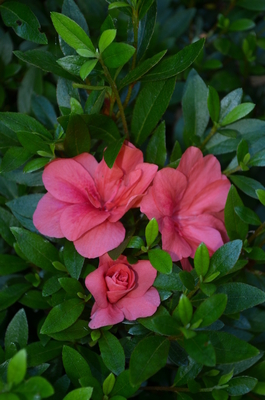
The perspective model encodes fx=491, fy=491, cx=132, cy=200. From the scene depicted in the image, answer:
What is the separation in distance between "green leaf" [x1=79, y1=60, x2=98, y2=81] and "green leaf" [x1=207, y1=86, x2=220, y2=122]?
33cm

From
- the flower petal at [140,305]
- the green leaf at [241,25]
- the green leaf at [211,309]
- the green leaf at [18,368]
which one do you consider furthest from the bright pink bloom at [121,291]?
the green leaf at [241,25]

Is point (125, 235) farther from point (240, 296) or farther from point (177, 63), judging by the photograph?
point (177, 63)

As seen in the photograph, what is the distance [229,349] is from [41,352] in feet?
1.27

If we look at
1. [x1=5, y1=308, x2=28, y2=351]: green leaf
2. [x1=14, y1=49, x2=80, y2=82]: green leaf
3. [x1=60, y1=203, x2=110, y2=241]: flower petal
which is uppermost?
[x1=14, y1=49, x2=80, y2=82]: green leaf

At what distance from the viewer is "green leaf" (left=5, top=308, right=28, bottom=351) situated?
3.41 feet

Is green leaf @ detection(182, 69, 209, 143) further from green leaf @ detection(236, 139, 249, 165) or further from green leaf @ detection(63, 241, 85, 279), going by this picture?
green leaf @ detection(63, 241, 85, 279)

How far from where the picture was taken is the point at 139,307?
968 millimetres

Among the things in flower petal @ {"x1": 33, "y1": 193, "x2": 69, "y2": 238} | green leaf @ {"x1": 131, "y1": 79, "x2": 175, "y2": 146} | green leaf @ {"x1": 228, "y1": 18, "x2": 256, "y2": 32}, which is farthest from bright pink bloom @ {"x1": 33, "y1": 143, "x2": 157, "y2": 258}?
green leaf @ {"x1": 228, "y1": 18, "x2": 256, "y2": 32}

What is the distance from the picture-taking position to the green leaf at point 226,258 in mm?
942

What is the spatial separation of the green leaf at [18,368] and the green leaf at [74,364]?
22cm

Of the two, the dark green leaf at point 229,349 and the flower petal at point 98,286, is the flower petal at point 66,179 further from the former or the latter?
the dark green leaf at point 229,349

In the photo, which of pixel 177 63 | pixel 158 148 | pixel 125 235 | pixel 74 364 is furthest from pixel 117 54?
pixel 74 364

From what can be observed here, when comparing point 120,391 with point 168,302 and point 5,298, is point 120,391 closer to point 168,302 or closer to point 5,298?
point 168,302

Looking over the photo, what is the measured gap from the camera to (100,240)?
0.96 meters
